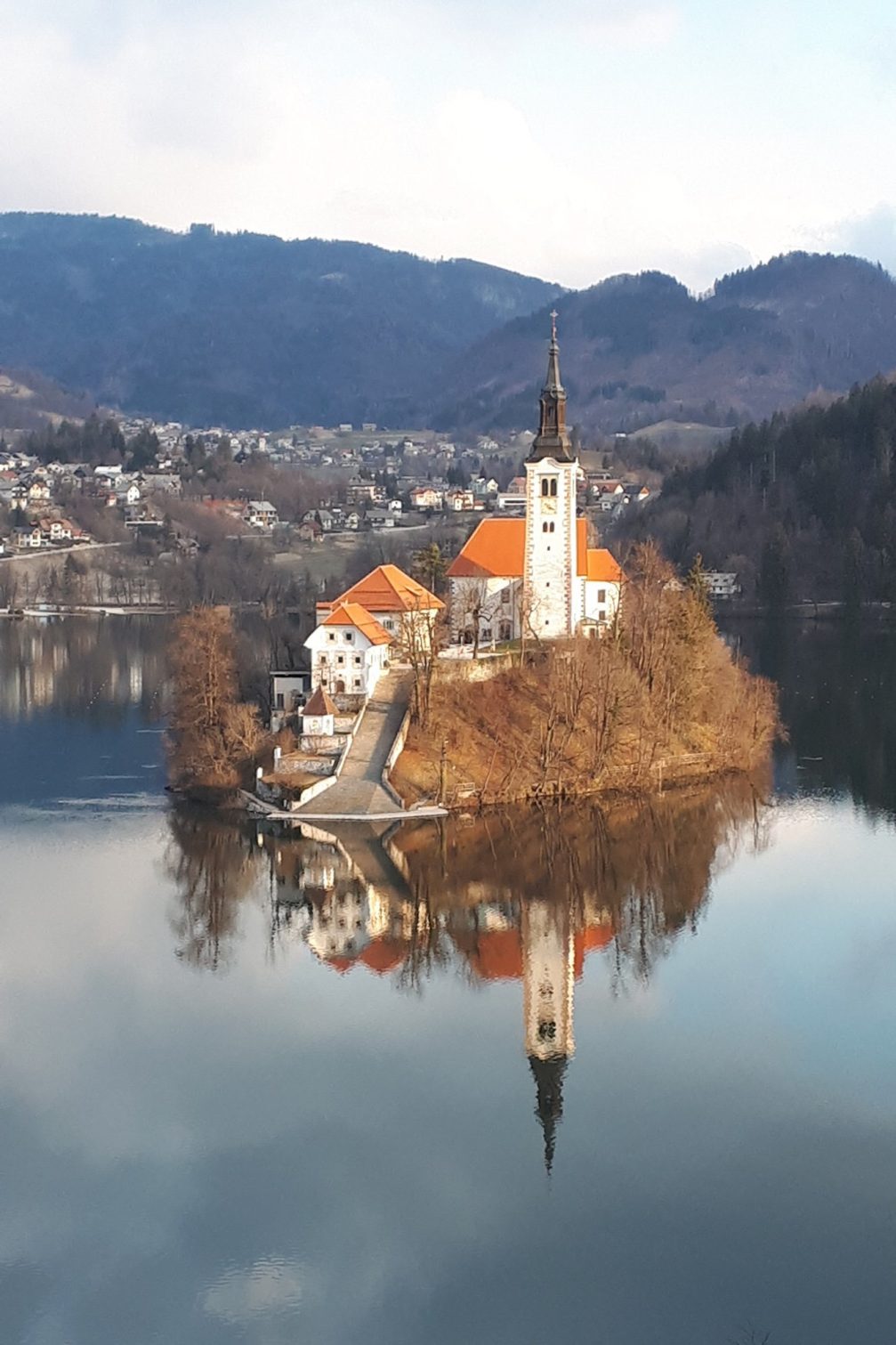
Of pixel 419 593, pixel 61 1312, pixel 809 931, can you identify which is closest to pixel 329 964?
pixel 809 931

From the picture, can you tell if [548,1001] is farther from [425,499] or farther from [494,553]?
[425,499]

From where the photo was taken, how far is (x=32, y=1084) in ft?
74.4

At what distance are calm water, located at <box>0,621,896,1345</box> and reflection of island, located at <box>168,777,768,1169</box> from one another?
0.10m

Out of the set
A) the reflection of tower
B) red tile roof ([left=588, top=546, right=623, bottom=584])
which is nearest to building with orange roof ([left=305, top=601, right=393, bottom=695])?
red tile roof ([left=588, top=546, right=623, bottom=584])

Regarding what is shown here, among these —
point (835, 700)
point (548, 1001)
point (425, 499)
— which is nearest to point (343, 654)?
point (548, 1001)

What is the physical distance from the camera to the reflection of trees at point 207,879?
94.8 ft

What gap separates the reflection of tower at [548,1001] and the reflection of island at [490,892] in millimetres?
34

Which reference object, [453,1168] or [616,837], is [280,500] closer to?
[616,837]

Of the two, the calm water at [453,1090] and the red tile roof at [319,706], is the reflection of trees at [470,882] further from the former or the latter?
the red tile roof at [319,706]

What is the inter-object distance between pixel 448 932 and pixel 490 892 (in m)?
2.27

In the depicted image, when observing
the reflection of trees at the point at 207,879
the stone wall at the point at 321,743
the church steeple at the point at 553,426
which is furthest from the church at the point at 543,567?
the reflection of trees at the point at 207,879

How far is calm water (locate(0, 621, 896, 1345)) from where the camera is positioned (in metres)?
17.6

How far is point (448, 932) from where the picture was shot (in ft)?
96.4

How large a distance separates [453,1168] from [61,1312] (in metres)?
5.14
